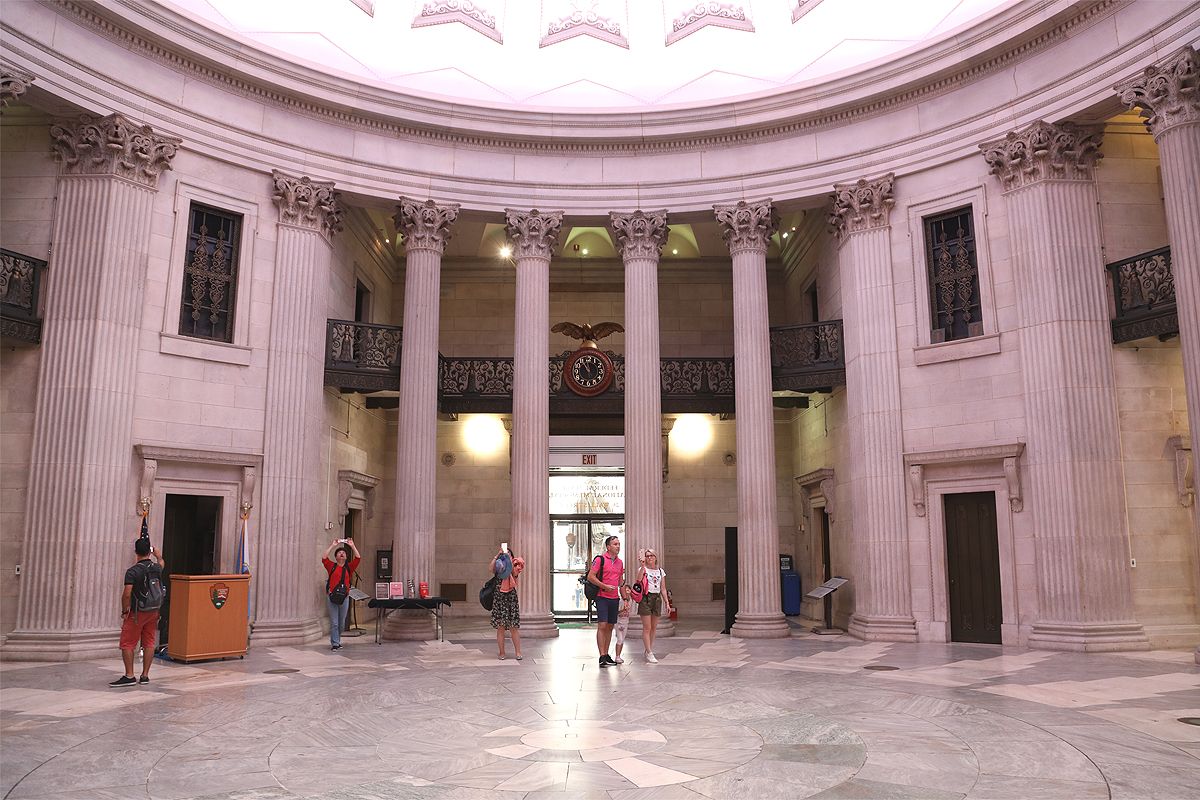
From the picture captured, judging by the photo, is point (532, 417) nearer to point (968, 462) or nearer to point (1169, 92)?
point (968, 462)

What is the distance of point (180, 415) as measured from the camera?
1534cm

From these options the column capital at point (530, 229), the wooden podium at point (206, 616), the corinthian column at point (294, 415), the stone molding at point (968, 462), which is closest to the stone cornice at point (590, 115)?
the column capital at point (530, 229)

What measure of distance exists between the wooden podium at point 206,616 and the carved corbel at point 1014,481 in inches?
522

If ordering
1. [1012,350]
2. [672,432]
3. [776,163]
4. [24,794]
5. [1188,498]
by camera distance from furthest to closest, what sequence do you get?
[672,432] → [776,163] → [1012,350] → [1188,498] → [24,794]

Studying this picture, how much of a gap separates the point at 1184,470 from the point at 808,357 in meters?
7.41

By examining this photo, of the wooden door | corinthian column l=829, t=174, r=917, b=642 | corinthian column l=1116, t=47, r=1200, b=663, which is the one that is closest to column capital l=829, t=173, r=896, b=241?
corinthian column l=829, t=174, r=917, b=642

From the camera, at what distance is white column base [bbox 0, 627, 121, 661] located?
43.4 ft

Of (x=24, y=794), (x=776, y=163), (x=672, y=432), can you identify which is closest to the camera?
(x=24, y=794)

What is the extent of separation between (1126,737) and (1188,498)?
353 inches

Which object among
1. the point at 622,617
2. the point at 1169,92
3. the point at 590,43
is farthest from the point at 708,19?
the point at 622,617

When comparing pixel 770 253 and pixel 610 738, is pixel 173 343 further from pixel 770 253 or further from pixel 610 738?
pixel 770 253

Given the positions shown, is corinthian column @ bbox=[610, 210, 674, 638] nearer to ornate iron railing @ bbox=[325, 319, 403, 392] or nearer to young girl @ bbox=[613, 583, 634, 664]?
young girl @ bbox=[613, 583, 634, 664]

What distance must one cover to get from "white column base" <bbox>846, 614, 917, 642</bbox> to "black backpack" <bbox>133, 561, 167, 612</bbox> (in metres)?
12.3

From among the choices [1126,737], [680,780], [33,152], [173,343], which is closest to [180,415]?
[173,343]
